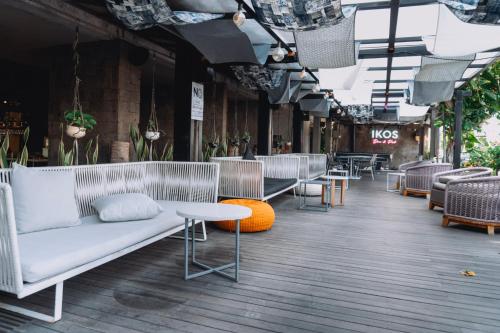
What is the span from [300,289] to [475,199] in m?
3.53

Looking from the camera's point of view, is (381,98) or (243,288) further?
(381,98)

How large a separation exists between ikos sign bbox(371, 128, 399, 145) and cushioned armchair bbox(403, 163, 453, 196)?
16.2 meters

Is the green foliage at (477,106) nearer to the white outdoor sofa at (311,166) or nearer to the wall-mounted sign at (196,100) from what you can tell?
the white outdoor sofa at (311,166)

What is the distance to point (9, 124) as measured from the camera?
10102 mm

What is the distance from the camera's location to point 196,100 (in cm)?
534

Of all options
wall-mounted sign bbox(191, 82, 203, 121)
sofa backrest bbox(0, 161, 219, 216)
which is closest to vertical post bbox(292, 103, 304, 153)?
wall-mounted sign bbox(191, 82, 203, 121)

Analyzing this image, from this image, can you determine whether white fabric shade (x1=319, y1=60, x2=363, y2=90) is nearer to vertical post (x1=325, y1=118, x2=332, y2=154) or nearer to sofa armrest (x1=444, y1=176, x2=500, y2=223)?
sofa armrest (x1=444, y1=176, x2=500, y2=223)

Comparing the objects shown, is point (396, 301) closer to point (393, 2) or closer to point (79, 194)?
point (79, 194)

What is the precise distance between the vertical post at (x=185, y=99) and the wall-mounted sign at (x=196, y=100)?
0.05 meters

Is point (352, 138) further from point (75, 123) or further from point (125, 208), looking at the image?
point (125, 208)

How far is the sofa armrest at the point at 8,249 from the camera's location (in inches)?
74.9

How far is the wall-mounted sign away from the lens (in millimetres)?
5251

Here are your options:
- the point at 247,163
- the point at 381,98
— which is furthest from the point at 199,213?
the point at 381,98

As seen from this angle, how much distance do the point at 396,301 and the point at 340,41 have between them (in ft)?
9.51
